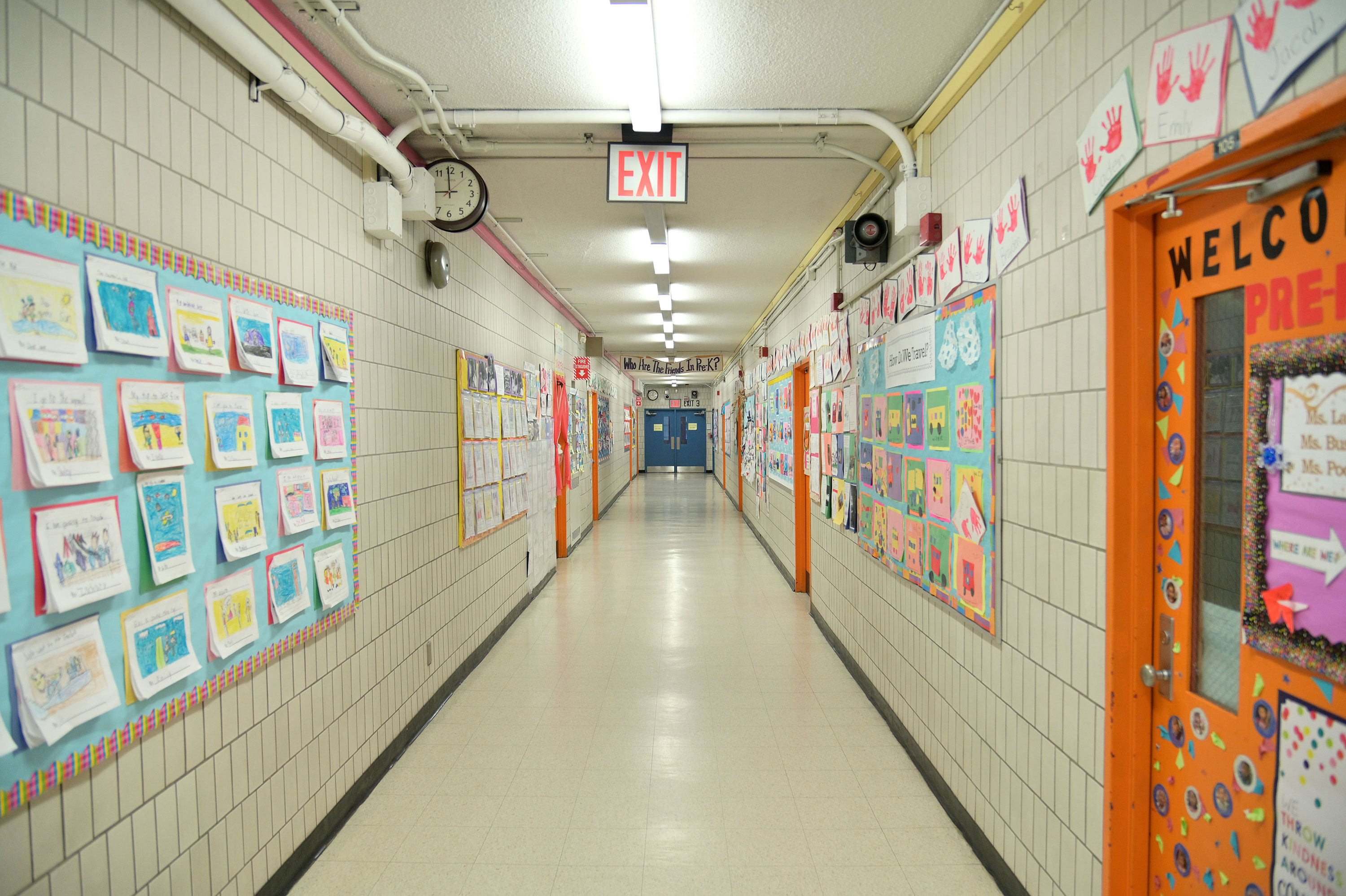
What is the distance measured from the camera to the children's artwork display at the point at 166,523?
171cm

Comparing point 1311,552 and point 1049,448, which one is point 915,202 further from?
point 1311,552

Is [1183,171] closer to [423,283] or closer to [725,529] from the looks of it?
[423,283]

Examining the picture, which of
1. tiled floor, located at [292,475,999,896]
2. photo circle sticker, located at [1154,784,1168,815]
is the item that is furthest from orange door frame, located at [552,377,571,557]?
photo circle sticker, located at [1154,784,1168,815]

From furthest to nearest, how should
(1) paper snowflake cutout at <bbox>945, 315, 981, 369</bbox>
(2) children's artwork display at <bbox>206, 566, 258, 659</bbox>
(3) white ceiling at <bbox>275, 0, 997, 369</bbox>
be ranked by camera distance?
(1) paper snowflake cutout at <bbox>945, 315, 981, 369</bbox> < (3) white ceiling at <bbox>275, 0, 997, 369</bbox> < (2) children's artwork display at <bbox>206, 566, 258, 659</bbox>

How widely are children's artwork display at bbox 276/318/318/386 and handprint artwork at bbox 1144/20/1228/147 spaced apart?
2.63m

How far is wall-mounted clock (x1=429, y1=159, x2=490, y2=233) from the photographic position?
339 centimetres

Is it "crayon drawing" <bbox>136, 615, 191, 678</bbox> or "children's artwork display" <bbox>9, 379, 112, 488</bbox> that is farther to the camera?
"crayon drawing" <bbox>136, 615, 191, 678</bbox>

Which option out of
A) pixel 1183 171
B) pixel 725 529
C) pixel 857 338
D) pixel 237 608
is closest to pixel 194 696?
pixel 237 608

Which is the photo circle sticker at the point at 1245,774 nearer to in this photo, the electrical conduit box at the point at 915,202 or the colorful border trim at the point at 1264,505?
the colorful border trim at the point at 1264,505

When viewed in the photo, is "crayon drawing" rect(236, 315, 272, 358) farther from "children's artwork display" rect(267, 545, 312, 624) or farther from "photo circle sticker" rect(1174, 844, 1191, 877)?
→ "photo circle sticker" rect(1174, 844, 1191, 877)

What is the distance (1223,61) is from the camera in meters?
1.38

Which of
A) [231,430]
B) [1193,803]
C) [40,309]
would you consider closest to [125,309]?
[40,309]

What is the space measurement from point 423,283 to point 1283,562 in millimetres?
3747

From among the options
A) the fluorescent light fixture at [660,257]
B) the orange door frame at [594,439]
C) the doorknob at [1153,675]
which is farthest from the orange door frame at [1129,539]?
the orange door frame at [594,439]
